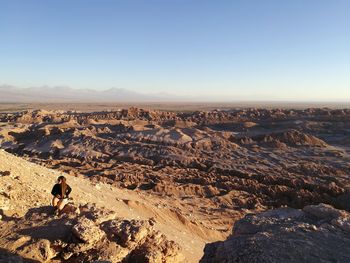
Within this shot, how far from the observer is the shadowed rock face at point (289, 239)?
4359 mm

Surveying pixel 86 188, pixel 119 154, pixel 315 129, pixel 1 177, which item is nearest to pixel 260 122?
pixel 315 129

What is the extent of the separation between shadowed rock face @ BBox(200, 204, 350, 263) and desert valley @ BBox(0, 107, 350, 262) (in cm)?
2

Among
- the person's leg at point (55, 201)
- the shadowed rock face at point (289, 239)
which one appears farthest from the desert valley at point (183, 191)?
the person's leg at point (55, 201)

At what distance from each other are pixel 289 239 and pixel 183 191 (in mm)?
13157

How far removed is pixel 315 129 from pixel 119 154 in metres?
22.1

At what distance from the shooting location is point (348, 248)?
452cm

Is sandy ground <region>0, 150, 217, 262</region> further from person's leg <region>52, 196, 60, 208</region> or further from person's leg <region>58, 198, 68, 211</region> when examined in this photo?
person's leg <region>58, 198, 68, 211</region>

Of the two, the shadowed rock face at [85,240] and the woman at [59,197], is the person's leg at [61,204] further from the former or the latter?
the shadowed rock face at [85,240]

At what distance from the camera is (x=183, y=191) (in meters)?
17.8

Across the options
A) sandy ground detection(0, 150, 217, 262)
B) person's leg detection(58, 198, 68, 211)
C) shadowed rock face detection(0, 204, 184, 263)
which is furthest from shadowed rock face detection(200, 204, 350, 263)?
person's leg detection(58, 198, 68, 211)

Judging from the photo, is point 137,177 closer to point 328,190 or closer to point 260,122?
point 328,190

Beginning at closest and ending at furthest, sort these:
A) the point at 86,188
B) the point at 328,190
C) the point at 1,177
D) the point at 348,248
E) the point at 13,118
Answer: the point at 348,248
the point at 1,177
the point at 86,188
the point at 328,190
the point at 13,118

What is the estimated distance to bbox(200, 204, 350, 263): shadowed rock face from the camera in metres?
4.36

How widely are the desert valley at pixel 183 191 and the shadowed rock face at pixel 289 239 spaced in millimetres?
15
